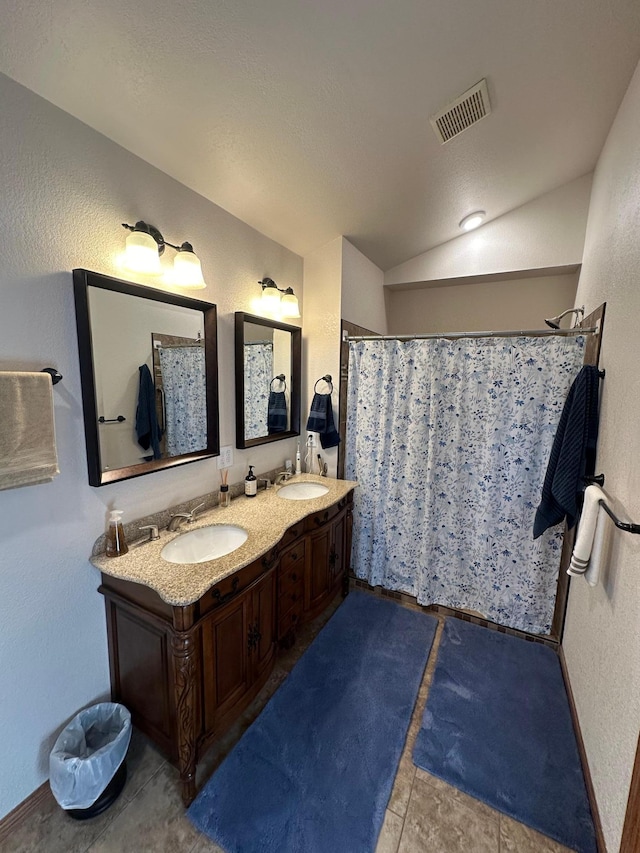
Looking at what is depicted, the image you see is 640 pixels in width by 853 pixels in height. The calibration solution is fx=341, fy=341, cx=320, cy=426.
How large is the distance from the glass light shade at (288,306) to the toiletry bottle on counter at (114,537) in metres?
1.46

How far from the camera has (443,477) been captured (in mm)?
2223

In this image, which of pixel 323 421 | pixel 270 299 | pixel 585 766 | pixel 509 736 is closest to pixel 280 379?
pixel 323 421

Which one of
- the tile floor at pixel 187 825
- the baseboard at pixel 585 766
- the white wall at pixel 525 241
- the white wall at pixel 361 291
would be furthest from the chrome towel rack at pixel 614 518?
the white wall at pixel 361 291

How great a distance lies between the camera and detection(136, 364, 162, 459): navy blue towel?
58.1 inches

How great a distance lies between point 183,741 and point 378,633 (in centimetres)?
126

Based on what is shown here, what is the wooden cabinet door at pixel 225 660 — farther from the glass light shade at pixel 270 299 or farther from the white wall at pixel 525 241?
the white wall at pixel 525 241

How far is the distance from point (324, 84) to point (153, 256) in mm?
907

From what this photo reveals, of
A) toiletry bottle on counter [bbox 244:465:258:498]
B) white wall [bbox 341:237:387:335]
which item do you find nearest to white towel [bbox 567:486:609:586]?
toiletry bottle on counter [bbox 244:465:258:498]

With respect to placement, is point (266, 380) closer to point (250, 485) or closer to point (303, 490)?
point (250, 485)

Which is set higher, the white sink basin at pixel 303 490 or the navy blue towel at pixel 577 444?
the navy blue towel at pixel 577 444

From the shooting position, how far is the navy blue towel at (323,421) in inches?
92.7

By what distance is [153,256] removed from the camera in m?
1.34

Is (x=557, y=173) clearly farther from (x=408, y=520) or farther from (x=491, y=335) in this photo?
(x=408, y=520)

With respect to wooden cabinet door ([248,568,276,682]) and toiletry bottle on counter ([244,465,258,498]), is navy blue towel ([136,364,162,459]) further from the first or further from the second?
wooden cabinet door ([248,568,276,682])
